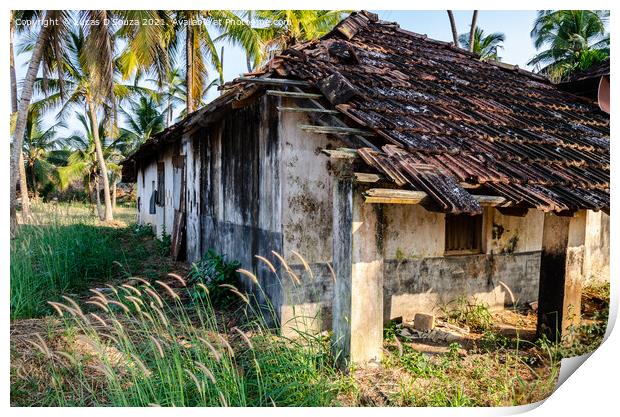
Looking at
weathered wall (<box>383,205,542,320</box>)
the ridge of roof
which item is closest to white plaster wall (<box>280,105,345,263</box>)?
weathered wall (<box>383,205,542,320</box>)

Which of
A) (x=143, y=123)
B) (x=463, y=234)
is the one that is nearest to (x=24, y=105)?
(x=463, y=234)

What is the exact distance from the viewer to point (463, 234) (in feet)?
19.5

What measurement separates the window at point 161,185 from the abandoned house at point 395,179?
407cm

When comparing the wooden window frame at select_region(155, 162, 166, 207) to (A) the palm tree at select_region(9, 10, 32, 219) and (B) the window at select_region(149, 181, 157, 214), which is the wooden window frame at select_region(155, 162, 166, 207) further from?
(A) the palm tree at select_region(9, 10, 32, 219)

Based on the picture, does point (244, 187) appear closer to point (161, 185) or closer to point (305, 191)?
point (305, 191)

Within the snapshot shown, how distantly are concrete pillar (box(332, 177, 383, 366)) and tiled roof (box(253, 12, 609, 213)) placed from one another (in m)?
0.45

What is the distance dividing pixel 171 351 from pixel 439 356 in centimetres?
256

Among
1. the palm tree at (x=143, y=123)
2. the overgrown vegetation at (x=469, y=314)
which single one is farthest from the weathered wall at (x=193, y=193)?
the palm tree at (x=143, y=123)

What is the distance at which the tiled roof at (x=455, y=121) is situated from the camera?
3605mm

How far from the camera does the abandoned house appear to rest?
3.71m

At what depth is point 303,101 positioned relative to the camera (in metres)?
4.75

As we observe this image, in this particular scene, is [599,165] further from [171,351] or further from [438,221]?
[171,351]

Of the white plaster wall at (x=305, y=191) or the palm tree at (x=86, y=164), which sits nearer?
the white plaster wall at (x=305, y=191)

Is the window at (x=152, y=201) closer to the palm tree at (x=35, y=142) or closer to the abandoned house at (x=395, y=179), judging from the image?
the palm tree at (x=35, y=142)
